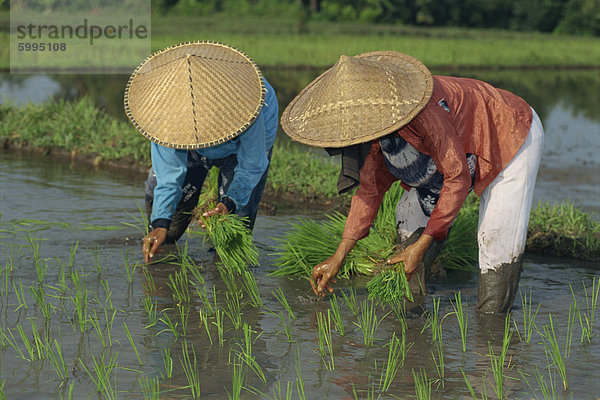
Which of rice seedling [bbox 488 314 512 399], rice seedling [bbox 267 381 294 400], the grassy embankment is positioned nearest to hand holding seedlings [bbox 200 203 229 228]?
rice seedling [bbox 267 381 294 400]

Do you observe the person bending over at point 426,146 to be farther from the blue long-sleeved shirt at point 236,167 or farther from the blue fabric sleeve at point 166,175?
the blue fabric sleeve at point 166,175

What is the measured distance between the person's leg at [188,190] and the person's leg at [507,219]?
5.36ft

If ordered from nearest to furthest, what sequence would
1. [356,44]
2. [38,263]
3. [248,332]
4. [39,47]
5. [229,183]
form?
[248,332] → [38,263] → [229,183] → [39,47] → [356,44]

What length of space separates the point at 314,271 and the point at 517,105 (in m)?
1.20

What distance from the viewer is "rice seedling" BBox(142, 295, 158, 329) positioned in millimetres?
4324

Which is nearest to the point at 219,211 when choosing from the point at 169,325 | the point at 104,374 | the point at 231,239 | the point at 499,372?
the point at 231,239

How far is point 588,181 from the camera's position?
859cm

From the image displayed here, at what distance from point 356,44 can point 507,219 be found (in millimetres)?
18569

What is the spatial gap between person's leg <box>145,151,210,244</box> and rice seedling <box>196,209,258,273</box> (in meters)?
0.38

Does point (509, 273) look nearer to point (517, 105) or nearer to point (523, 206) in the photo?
point (523, 206)

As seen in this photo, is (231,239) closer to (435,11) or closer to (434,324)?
(434,324)

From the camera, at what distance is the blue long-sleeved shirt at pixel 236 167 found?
182 inches

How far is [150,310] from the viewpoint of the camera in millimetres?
4328

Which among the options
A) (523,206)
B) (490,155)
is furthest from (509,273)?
(490,155)
